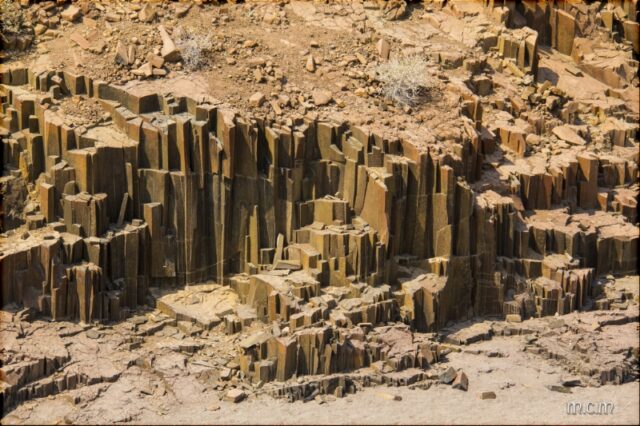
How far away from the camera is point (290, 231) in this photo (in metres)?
38.7

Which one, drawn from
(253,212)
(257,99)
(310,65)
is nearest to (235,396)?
(253,212)

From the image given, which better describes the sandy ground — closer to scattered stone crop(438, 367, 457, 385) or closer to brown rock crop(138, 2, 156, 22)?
scattered stone crop(438, 367, 457, 385)

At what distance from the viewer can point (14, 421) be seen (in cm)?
3416

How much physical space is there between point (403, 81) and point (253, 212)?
5.00 meters

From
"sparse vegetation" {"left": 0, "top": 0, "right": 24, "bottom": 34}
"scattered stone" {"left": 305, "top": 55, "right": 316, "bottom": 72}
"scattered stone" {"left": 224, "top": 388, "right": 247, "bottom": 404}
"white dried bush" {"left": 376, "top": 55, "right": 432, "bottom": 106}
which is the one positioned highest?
"sparse vegetation" {"left": 0, "top": 0, "right": 24, "bottom": 34}

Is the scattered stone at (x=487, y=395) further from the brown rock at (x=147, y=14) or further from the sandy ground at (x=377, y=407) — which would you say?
the brown rock at (x=147, y=14)

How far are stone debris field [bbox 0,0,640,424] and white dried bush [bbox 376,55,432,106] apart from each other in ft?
0.18

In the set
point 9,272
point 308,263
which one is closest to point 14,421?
point 9,272

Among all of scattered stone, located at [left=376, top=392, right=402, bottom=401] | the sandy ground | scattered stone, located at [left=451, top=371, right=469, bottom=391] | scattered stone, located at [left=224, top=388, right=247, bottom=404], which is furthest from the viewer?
scattered stone, located at [left=451, top=371, right=469, bottom=391]

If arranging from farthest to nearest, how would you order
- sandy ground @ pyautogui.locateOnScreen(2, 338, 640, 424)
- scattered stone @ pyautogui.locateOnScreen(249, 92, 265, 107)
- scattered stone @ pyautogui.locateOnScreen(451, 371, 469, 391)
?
scattered stone @ pyautogui.locateOnScreen(249, 92, 265, 107) < scattered stone @ pyautogui.locateOnScreen(451, 371, 469, 391) < sandy ground @ pyautogui.locateOnScreen(2, 338, 640, 424)

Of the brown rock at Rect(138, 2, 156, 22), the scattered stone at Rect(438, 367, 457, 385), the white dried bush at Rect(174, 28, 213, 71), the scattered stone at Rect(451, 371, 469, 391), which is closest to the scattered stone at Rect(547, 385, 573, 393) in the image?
the scattered stone at Rect(451, 371, 469, 391)

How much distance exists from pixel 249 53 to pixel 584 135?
920 centimetres

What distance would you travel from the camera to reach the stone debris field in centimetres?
3584

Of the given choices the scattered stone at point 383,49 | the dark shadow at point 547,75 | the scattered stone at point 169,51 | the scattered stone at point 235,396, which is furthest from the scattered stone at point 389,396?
the dark shadow at point 547,75
